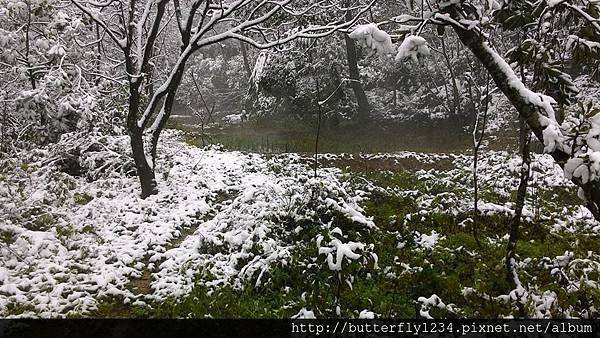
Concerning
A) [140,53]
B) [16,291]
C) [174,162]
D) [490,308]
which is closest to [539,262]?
[490,308]

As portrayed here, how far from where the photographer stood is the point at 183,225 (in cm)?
850

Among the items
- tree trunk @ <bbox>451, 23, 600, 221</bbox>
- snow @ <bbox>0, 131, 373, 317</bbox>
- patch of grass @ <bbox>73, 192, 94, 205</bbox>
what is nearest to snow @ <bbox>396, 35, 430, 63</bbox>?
tree trunk @ <bbox>451, 23, 600, 221</bbox>

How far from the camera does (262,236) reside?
22.4 feet

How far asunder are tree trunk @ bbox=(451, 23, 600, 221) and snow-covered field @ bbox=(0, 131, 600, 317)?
1774 millimetres

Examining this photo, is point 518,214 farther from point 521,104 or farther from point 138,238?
point 138,238

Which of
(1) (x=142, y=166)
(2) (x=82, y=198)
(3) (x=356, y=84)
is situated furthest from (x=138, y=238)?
(3) (x=356, y=84)

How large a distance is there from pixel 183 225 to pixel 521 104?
6630 millimetres

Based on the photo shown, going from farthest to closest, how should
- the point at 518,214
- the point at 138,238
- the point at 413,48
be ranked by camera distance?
the point at 138,238
the point at 518,214
the point at 413,48

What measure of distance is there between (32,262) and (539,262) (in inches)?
307

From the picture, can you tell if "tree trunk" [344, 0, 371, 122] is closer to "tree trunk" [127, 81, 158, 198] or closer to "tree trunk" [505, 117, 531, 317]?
"tree trunk" [127, 81, 158, 198]

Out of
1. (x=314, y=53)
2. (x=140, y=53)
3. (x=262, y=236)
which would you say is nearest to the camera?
(x=262, y=236)

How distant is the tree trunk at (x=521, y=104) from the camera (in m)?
3.71

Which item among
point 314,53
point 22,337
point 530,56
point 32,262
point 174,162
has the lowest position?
point 22,337

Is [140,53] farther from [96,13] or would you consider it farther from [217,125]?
[217,125]
